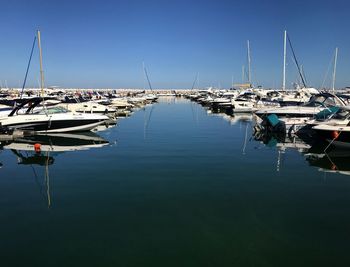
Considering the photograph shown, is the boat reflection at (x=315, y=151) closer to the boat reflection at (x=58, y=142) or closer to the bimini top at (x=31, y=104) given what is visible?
the boat reflection at (x=58, y=142)

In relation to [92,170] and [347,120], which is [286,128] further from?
[92,170]

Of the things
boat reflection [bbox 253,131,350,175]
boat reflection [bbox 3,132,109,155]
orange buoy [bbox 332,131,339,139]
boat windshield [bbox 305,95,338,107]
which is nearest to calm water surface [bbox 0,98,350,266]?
boat reflection [bbox 253,131,350,175]

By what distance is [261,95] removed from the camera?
5191 centimetres

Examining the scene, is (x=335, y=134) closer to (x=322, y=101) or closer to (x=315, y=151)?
(x=315, y=151)

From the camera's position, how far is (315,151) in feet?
60.4

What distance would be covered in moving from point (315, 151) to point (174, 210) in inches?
469

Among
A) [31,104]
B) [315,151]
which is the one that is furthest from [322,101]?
[31,104]

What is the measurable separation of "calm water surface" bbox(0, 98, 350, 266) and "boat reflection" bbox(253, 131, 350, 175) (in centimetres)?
14

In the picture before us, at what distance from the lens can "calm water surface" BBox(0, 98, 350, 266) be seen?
22.9 feet

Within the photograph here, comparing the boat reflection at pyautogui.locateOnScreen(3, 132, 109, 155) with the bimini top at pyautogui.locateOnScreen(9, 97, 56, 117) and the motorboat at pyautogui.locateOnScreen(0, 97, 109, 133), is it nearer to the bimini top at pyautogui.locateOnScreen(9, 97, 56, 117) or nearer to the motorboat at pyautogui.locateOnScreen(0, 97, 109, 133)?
the motorboat at pyautogui.locateOnScreen(0, 97, 109, 133)

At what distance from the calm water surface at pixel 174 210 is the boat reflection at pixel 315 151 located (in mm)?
138

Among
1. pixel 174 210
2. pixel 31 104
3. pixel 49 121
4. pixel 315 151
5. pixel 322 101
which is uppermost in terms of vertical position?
pixel 31 104

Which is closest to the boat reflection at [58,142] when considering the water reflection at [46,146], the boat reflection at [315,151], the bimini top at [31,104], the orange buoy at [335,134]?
the water reflection at [46,146]

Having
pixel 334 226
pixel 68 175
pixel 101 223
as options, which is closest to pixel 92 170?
pixel 68 175
